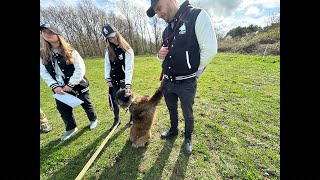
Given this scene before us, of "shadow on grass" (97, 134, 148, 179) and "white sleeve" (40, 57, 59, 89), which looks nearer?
"shadow on grass" (97, 134, 148, 179)

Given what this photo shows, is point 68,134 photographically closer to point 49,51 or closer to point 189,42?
point 49,51

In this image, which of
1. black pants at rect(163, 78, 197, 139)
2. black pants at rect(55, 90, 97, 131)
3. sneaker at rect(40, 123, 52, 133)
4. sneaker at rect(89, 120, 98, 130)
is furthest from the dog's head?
sneaker at rect(40, 123, 52, 133)

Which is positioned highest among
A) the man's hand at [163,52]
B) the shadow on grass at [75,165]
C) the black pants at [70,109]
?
the man's hand at [163,52]

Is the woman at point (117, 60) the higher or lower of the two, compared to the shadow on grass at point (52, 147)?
higher

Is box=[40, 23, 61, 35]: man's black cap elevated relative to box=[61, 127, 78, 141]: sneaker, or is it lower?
elevated

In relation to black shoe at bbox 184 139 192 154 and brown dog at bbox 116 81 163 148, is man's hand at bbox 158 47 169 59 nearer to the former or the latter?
brown dog at bbox 116 81 163 148

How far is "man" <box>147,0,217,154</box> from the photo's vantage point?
98.6 inches

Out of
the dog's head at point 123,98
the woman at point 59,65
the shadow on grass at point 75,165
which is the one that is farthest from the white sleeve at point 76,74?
the shadow on grass at point 75,165

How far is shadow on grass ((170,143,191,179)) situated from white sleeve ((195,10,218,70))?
1.98 metres

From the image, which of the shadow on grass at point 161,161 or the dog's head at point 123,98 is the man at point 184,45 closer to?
the dog's head at point 123,98

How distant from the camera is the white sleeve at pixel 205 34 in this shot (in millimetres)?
2453

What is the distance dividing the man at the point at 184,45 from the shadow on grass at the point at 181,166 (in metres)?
0.92
